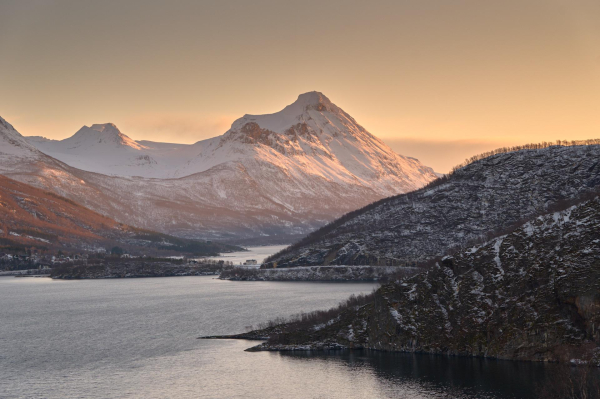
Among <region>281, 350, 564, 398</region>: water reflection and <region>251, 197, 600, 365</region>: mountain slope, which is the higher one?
<region>251, 197, 600, 365</region>: mountain slope

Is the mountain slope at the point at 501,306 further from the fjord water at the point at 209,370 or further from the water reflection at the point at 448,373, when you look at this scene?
the fjord water at the point at 209,370

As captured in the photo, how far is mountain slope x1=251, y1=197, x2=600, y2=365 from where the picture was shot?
335 ft

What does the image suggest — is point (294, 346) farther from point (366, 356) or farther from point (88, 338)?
point (88, 338)

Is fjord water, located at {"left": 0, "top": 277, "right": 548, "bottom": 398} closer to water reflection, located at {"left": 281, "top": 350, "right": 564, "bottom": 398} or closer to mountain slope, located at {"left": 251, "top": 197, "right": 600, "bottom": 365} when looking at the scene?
water reflection, located at {"left": 281, "top": 350, "right": 564, "bottom": 398}

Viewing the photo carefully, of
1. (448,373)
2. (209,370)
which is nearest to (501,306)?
(448,373)

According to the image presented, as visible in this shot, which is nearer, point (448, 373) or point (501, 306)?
point (448, 373)

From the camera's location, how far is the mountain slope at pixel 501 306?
102250 millimetres

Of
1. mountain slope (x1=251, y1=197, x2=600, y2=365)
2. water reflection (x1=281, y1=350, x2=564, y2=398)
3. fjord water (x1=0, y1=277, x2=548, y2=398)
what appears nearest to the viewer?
water reflection (x1=281, y1=350, x2=564, y2=398)

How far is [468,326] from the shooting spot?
110375 mm

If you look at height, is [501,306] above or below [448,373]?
above

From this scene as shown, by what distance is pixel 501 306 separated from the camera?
361 ft

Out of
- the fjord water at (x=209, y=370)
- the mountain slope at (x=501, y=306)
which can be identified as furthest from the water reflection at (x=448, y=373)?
the mountain slope at (x=501, y=306)

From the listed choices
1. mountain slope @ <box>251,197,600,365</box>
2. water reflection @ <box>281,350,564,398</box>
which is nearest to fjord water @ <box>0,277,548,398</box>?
water reflection @ <box>281,350,564,398</box>

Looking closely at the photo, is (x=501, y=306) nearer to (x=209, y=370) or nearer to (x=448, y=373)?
(x=448, y=373)
